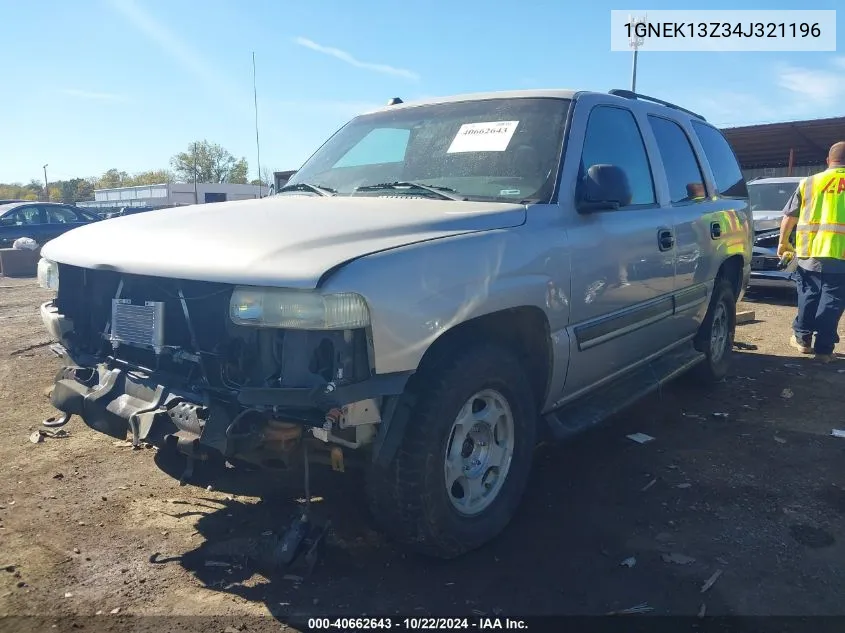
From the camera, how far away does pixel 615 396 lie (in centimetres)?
388

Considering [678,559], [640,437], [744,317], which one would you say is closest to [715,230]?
[640,437]

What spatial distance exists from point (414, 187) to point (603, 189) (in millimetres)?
939

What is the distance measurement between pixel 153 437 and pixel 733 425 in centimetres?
388

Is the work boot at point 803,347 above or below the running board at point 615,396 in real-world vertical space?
below

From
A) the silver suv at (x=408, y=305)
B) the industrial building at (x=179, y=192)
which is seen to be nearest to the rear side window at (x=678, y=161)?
the silver suv at (x=408, y=305)

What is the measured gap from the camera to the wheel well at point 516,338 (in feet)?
9.04

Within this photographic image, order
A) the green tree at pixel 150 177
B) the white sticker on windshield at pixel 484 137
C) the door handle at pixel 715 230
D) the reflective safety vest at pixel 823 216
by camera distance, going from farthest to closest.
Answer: the green tree at pixel 150 177 → the reflective safety vest at pixel 823 216 → the door handle at pixel 715 230 → the white sticker on windshield at pixel 484 137

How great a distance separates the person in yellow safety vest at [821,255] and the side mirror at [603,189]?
13.1 feet

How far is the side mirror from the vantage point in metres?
3.21

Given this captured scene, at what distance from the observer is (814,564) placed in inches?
113

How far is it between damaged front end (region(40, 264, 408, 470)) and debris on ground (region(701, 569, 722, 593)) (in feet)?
4.84

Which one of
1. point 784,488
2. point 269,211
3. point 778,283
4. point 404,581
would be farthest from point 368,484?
point 778,283

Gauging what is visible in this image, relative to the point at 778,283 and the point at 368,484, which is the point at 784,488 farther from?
the point at 778,283

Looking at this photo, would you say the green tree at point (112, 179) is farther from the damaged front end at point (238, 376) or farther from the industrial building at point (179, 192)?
the damaged front end at point (238, 376)
